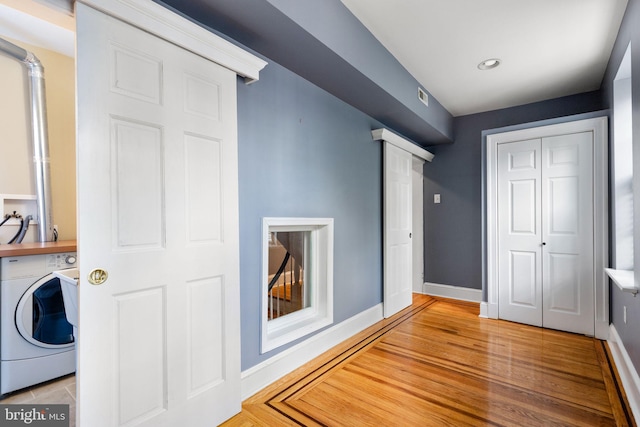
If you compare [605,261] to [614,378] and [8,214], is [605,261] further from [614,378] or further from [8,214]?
A: [8,214]

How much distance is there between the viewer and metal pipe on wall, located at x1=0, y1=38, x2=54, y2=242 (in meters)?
2.59

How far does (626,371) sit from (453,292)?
231 cm

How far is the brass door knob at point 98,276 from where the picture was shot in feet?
4.15

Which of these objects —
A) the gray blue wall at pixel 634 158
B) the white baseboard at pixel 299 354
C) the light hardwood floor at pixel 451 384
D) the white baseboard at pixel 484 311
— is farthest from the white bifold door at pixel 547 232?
the white baseboard at pixel 299 354

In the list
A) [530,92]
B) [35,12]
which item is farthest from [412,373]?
[530,92]

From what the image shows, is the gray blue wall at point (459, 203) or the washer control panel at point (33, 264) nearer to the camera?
the washer control panel at point (33, 264)

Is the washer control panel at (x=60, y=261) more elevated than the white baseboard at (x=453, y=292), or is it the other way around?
the washer control panel at (x=60, y=261)

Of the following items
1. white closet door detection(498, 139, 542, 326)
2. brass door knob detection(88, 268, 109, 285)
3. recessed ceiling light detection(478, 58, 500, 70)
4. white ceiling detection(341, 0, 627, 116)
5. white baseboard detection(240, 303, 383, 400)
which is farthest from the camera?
white closet door detection(498, 139, 542, 326)

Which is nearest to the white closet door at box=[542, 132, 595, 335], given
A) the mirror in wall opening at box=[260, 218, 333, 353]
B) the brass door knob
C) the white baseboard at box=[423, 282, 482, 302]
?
the white baseboard at box=[423, 282, 482, 302]

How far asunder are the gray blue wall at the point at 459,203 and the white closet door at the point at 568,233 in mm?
921

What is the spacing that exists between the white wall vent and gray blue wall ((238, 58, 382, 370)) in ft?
2.12

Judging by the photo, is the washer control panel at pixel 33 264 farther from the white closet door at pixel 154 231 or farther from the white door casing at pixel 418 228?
the white door casing at pixel 418 228

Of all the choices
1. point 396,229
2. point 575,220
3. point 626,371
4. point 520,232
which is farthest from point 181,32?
point 575,220

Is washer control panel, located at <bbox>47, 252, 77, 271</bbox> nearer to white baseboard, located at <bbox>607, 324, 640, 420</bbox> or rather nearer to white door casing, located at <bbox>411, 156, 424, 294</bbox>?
white baseboard, located at <bbox>607, 324, 640, 420</bbox>
